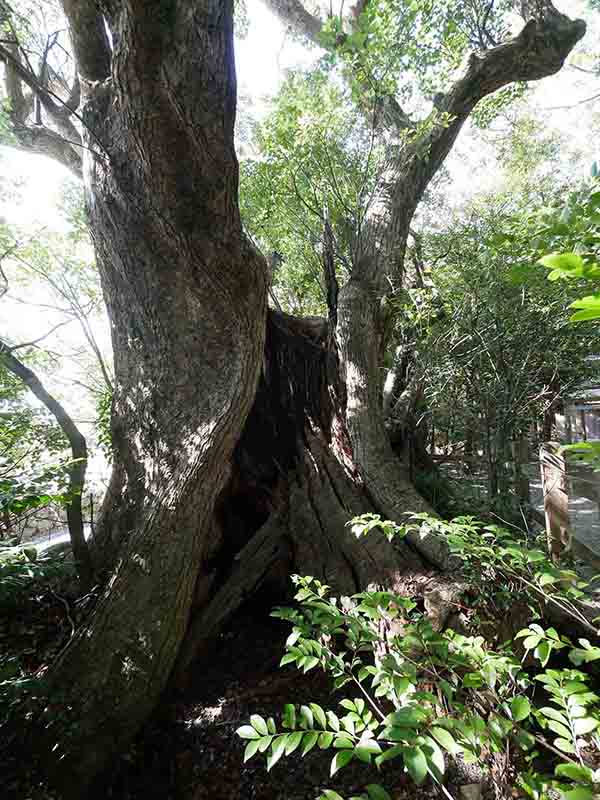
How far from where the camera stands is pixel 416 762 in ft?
2.24

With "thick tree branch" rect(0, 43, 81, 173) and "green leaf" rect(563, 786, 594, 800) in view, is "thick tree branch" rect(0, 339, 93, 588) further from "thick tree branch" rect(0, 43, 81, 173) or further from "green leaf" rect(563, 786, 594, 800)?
"thick tree branch" rect(0, 43, 81, 173)

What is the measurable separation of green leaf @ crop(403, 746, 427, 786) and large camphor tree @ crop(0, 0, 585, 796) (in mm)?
1601

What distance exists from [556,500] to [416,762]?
2800 millimetres

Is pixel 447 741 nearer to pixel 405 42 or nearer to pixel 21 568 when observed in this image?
pixel 21 568

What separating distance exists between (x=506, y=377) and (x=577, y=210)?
196 centimetres

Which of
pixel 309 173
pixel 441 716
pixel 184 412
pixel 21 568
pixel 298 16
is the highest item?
pixel 298 16

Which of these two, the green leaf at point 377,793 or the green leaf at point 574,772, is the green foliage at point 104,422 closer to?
the green leaf at point 377,793

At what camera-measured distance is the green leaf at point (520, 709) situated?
32.7 inches

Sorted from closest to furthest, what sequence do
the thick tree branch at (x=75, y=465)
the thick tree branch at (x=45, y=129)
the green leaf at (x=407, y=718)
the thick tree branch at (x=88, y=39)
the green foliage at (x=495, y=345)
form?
the green leaf at (x=407, y=718) → the thick tree branch at (x=75, y=465) → the thick tree branch at (x=88, y=39) → the green foliage at (x=495, y=345) → the thick tree branch at (x=45, y=129)

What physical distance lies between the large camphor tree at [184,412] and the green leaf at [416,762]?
1.60m

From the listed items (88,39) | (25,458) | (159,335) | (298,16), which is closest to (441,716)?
(159,335)

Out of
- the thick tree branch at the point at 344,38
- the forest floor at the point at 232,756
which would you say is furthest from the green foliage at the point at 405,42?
the forest floor at the point at 232,756

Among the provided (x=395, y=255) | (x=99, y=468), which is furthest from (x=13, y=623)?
(x=395, y=255)

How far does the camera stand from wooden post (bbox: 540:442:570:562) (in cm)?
285
